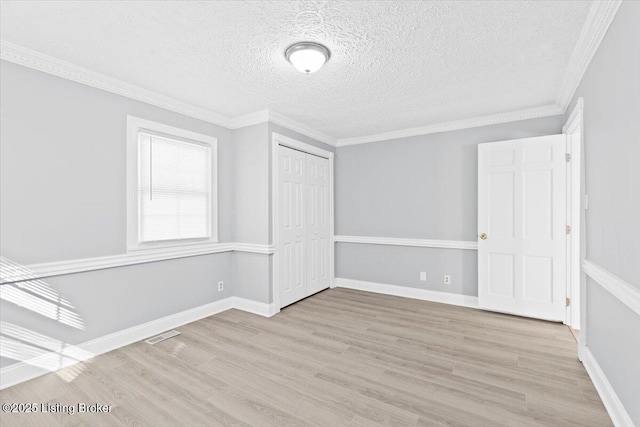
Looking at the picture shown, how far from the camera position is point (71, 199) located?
2.61 metres

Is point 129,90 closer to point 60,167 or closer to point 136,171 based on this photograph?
point 136,171

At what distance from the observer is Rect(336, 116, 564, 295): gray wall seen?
410cm

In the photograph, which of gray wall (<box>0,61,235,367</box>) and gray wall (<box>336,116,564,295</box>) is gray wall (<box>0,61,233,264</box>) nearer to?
gray wall (<box>0,61,235,367</box>)

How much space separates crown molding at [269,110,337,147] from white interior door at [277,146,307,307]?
329 mm

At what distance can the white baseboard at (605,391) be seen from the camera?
1.71m

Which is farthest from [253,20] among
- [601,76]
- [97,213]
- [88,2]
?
[601,76]

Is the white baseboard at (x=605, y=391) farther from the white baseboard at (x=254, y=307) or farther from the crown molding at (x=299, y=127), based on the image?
the crown molding at (x=299, y=127)

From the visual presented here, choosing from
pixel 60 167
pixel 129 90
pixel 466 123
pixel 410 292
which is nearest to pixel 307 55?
pixel 129 90

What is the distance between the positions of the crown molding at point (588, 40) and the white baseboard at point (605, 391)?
2337 mm

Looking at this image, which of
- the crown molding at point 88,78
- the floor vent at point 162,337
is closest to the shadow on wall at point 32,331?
the floor vent at point 162,337

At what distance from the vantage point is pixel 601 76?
2.04 m

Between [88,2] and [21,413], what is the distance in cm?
270

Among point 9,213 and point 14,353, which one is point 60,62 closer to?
point 9,213

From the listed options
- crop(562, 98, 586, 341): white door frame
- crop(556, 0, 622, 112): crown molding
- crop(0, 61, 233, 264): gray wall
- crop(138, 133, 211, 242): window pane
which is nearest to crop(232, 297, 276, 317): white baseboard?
crop(138, 133, 211, 242): window pane
